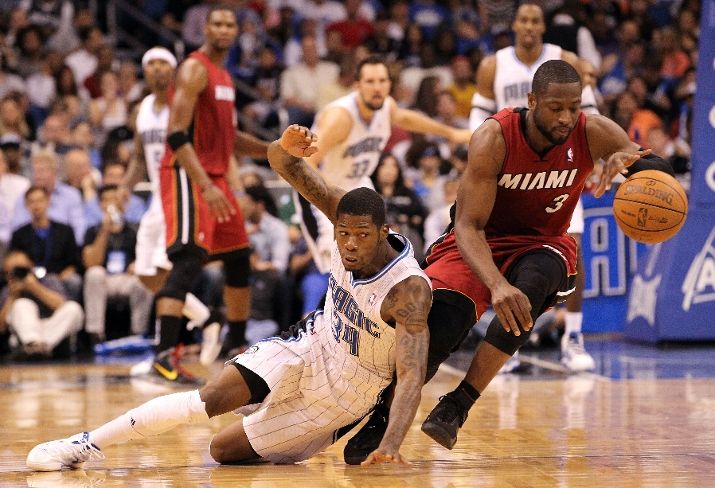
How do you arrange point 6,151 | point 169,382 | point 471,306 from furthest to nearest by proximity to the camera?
point 6,151
point 169,382
point 471,306

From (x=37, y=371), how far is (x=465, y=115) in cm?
666

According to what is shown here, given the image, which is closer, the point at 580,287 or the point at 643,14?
the point at 580,287

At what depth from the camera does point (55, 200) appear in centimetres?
1085

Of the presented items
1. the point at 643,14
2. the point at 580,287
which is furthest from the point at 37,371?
the point at 643,14

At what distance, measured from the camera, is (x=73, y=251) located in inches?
404

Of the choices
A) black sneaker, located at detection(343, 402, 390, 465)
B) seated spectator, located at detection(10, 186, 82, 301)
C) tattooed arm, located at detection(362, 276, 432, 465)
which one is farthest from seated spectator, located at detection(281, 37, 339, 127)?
tattooed arm, located at detection(362, 276, 432, 465)

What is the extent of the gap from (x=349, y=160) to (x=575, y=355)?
2.04 metres

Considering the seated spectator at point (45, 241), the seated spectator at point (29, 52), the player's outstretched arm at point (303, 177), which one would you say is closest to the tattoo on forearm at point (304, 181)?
the player's outstretched arm at point (303, 177)

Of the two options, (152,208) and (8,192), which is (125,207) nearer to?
(8,192)

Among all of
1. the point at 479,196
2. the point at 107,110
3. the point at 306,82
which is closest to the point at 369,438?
the point at 479,196

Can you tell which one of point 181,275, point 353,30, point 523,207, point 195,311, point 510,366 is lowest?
point 510,366

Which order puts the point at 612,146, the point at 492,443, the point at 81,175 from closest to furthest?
1. the point at 612,146
2. the point at 492,443
3. the point at 81,175

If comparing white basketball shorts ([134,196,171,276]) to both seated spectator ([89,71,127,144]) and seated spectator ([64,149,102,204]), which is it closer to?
seated spectator ([64,149,102,204])

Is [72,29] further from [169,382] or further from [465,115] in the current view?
[169,382]
